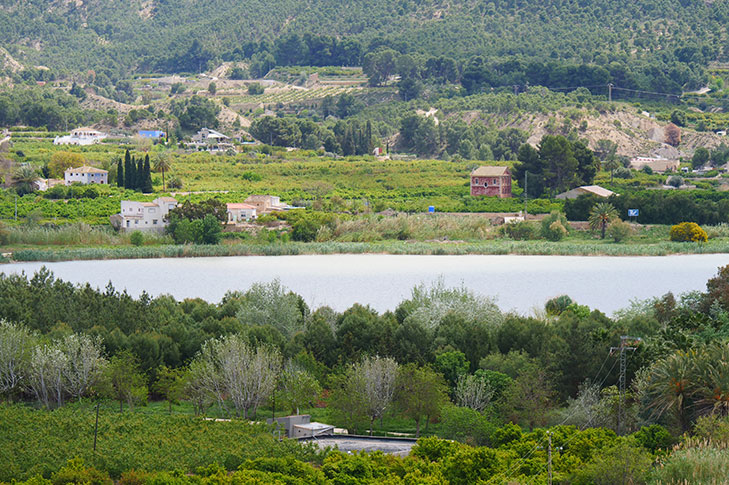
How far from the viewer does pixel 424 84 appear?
11038 cm

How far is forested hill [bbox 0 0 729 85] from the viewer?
381 ft

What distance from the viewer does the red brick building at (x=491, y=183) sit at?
68.2 meters

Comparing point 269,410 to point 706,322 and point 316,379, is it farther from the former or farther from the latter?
point 706,322

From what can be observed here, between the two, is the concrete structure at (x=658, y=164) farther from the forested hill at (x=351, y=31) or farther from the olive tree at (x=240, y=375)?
the olive tree at (x=240, y=375)

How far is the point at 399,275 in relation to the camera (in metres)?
49.9

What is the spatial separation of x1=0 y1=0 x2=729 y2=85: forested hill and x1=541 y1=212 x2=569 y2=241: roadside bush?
48.5 metres

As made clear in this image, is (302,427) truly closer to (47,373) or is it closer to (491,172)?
(47,373)

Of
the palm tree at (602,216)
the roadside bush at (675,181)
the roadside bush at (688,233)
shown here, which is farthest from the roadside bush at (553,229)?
the roadside bush at (675,181)

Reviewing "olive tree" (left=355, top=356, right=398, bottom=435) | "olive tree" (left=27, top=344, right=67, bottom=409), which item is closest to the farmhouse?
"olive tree" (left=27, top=344, right=67, bottom=409)

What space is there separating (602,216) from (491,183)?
10724 millimetres

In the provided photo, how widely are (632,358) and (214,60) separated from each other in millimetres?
121055

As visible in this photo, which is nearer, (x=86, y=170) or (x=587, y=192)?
(x=587, y=192)

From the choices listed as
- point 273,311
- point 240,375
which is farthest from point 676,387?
point 273,311

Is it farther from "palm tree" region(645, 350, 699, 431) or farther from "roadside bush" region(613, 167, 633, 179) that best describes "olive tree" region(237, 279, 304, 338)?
"roadside bush" region(613, 167, 633, 179)
